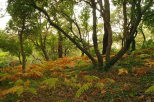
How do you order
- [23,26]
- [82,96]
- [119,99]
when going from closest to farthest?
[119,99], [82,96], [23,26]

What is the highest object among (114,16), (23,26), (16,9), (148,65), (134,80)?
(114,16)

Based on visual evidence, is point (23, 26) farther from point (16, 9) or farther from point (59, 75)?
point (59, 75)

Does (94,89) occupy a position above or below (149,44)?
below

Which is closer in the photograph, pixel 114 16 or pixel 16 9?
pixel 16 9

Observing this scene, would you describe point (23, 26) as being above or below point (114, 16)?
below

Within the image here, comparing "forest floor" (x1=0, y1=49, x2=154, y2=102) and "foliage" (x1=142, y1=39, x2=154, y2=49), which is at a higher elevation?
"foliage" (x1=142, y1=39, x2=154, y2=49)

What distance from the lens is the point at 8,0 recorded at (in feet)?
25.5

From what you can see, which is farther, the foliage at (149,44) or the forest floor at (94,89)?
the foliage at (149,44)

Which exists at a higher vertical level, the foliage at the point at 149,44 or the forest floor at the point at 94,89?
the foliage at the point at 149,44

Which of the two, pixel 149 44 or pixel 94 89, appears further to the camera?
pixel 149 44

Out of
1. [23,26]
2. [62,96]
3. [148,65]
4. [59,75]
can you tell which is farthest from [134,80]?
[23,26]

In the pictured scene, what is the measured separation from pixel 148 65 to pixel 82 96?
367cm

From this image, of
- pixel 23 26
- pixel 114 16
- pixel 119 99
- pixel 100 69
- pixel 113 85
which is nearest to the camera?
pixel 119 99

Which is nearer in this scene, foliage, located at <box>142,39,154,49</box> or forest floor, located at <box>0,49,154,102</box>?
forest floor, located at <box>0,49,154,102</box>
